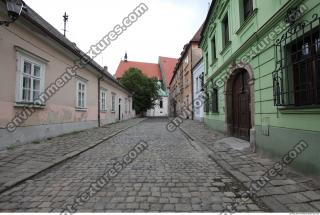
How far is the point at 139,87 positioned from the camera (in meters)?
33.6

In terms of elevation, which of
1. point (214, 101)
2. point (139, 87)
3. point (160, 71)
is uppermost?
point (160, 71)

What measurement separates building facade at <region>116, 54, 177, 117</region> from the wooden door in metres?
40.3

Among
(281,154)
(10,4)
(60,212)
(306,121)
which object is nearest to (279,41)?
(306,121)

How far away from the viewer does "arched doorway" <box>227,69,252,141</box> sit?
26.6ft

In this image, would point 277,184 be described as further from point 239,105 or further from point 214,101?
point 214,101

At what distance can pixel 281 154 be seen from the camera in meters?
5.01

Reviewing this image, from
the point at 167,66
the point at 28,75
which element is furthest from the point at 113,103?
the point at 167,66

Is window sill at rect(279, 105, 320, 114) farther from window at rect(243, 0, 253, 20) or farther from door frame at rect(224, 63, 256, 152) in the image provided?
window at rect(243, 0, 253, 20)

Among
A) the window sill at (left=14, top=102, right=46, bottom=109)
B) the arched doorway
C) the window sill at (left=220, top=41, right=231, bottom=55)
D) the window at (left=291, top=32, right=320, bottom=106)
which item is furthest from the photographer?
the window sill at (left=220, top=41, right=231, bottom=55)

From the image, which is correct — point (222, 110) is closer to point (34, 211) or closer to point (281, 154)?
point (281, 154)

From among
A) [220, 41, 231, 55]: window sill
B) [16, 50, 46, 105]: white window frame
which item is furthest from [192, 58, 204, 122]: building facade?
[16, 50, 46, 105]: white window frame

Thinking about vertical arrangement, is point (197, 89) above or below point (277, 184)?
above

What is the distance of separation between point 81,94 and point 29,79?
5092mm

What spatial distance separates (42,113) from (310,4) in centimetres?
901
